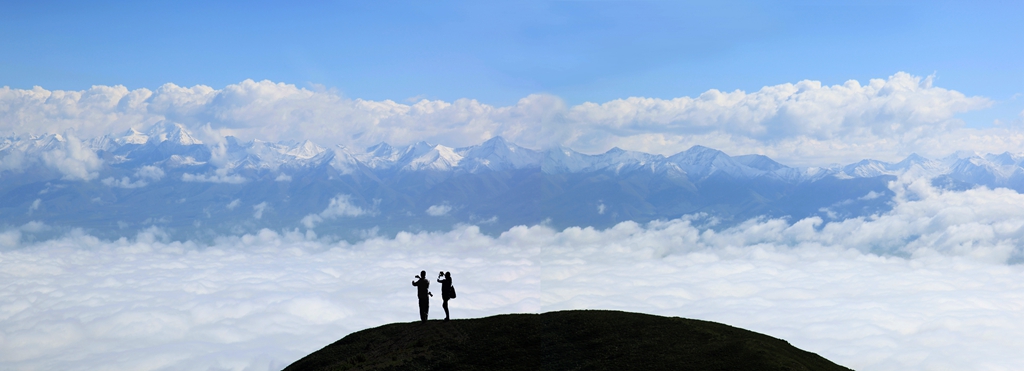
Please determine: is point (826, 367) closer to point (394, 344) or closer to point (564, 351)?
point (564, 351)

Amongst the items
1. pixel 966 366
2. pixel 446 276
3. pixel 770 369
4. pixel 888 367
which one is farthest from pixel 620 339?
pixel 966 366

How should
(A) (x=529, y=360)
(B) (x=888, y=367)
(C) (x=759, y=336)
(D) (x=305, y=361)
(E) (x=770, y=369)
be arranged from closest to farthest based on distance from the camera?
1. (E) (x=770, y=369)
2. (A) (x=529, y=360)
3. (C) (x=759, y=336)
4. (D) (x=305, y=361)
5. (B) (x=888, y=367)

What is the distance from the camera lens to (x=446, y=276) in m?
44.8

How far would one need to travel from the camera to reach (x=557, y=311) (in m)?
49.2

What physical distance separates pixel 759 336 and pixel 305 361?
33.8 metres

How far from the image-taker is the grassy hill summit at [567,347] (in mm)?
37344

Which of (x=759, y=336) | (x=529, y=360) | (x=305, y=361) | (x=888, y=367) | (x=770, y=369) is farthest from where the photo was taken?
(x=888, y=367)

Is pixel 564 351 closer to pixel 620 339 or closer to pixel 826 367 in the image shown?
pixel 620 339

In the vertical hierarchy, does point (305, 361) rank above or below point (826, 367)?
above

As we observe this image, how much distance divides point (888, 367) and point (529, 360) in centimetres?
18472

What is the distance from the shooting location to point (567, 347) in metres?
41.3

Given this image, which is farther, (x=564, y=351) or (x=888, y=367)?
(x=888, y=367)

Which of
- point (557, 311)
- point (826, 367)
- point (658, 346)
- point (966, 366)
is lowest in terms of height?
point (966, 366)

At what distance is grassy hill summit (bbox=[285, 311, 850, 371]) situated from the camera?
3734 centimetres
